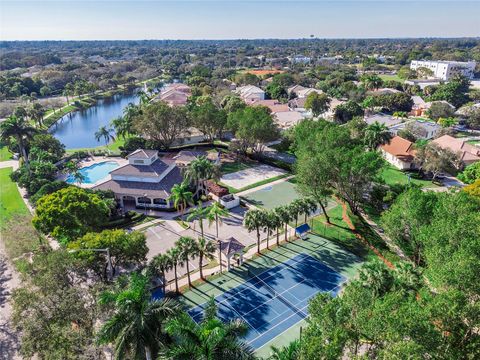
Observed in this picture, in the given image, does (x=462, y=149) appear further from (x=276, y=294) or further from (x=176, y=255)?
(x=176, y=255)

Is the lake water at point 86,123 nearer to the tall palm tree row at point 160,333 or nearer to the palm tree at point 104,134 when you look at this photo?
the palm tree at point 104,134

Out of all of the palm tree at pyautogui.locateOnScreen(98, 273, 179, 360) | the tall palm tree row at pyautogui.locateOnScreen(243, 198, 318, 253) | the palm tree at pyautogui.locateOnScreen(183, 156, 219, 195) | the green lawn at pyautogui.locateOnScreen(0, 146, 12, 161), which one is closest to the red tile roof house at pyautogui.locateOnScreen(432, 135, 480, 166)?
the tall palm tree row at pyautogui.locateOnScreen(243, 198, 318, 253)

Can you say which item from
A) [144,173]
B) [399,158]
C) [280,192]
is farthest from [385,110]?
[144,173]

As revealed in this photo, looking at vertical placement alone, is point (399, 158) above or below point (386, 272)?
below

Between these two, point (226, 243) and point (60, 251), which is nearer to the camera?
point (60, 251)

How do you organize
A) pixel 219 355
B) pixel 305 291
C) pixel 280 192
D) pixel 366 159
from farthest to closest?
pixel 280 192 < pixel 366 159 < pixel 305 291 < pixel 219 355

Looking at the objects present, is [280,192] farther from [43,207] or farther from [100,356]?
[100,356]

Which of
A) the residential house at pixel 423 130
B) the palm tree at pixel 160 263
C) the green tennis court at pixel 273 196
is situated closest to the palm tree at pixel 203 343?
the palm tree at pixel 160 263
